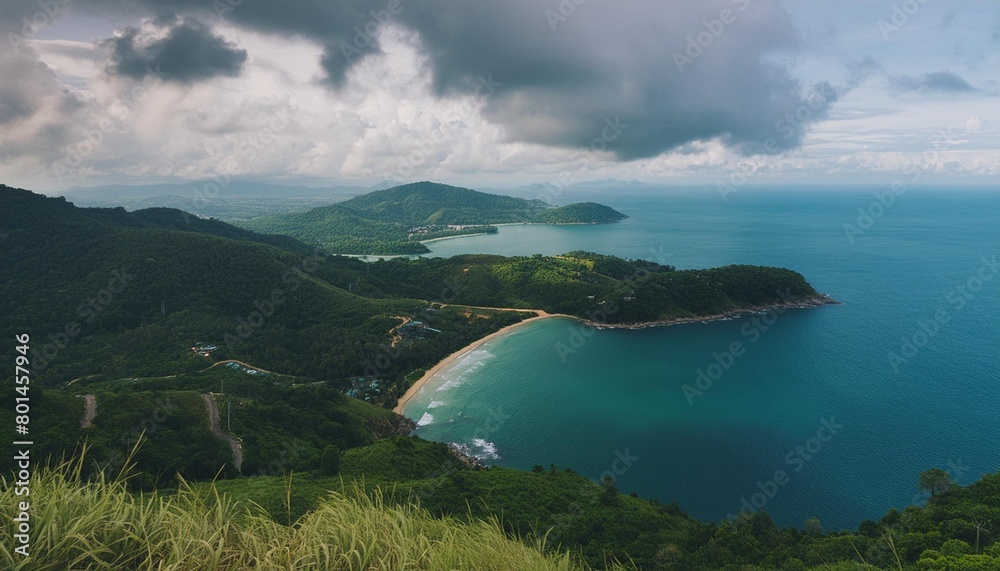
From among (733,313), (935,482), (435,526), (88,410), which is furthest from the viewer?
(733,313)

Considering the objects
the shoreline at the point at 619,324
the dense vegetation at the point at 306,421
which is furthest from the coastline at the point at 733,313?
the dense vegetation at the point at 306,421

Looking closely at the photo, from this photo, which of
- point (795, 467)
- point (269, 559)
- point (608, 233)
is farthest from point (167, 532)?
point (608, 233)

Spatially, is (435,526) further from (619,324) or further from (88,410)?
(619,324)

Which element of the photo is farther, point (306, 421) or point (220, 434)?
point (306, 421)

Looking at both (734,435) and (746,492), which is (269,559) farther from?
(734,435)

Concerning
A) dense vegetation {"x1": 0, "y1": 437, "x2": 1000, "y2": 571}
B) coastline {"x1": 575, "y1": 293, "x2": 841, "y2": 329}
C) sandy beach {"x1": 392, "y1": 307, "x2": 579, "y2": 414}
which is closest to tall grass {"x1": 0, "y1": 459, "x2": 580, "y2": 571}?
dense vegetation {"x1": 0, "y1": 437, "x2": 1000, "y2": 571}

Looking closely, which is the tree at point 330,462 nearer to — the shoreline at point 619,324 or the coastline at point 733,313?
the shoreline at point 619,324

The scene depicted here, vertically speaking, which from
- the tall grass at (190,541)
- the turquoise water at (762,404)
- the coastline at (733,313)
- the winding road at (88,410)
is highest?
the tall grass at (190,541)

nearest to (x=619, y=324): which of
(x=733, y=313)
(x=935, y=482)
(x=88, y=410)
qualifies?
(x=733, y=313)
